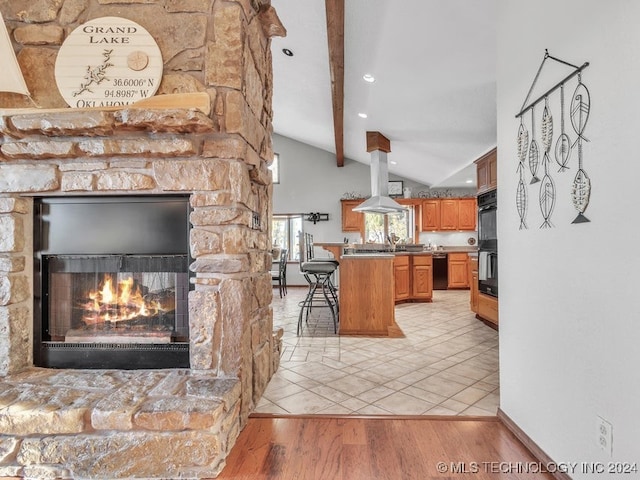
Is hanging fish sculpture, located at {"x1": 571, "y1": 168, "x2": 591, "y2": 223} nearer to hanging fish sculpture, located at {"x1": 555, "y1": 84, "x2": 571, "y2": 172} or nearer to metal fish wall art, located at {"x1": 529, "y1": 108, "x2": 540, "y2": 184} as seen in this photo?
hanging fish sculpture, located at {"x1": 555, "y1": 84, "x2": 571, "y2": 172}

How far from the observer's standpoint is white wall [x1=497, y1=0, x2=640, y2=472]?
3.47ft

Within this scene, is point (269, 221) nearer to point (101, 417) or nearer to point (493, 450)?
point (101, 417)

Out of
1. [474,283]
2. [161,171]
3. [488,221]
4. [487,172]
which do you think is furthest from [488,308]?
[161,171]

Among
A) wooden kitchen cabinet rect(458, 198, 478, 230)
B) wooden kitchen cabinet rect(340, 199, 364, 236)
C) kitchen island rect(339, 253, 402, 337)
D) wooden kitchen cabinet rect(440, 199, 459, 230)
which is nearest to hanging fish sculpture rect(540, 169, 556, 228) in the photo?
kitchen island rect(339, 253, 402, 337)

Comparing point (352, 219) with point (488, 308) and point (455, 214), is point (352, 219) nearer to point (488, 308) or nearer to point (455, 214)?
point (455, 214)

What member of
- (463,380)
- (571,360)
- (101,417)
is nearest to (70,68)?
(101,417)

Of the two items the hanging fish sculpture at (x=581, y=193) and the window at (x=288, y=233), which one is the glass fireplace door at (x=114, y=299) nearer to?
the hanging fish sculpture at (x=581, y=193)

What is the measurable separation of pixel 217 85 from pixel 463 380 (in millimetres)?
2500

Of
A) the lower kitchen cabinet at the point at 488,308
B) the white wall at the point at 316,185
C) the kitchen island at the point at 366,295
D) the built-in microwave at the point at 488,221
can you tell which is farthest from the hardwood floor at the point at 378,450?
the white wall at the point at 316,185

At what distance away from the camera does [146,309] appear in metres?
1.94

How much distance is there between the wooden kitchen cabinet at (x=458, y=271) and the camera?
7.05 m

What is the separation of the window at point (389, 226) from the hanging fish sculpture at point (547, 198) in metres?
6.24

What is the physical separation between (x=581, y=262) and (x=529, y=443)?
0.92 meters

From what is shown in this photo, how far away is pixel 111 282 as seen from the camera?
1.94 metres
